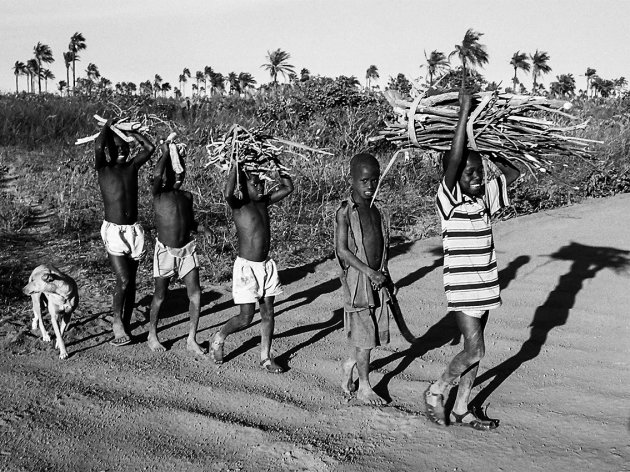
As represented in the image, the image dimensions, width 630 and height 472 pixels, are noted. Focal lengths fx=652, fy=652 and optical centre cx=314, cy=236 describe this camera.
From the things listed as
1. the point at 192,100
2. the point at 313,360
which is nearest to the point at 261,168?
the point at 313,360

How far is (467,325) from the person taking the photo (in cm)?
372

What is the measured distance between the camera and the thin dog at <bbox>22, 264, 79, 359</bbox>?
5.05 metres

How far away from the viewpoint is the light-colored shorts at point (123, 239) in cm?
537

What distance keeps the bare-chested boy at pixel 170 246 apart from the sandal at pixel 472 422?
7.06 ft

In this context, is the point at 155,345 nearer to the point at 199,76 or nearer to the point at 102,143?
the point at 102,143

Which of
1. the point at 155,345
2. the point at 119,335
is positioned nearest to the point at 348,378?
the point at 155,345

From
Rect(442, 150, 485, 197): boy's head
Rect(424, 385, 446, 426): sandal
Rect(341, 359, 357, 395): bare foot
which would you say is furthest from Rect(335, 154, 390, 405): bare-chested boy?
Rect(442, 150, 485, 197): boy's head

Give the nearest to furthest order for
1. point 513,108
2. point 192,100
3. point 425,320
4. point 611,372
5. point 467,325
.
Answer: point 513,108
point 467,325
point 611,372
point 425,320
point 192,100

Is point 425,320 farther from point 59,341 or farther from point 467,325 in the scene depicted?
point 59,341

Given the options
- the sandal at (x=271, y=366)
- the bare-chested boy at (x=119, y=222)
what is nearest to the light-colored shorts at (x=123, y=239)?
the bare-chested boy at (x=119, y=222)

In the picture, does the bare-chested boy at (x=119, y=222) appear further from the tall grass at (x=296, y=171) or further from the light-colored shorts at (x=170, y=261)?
the tall grass at (x=296, y=171)

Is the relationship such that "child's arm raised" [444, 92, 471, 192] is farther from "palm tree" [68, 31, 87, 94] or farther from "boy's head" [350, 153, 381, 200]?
"palm tree" [68, 31, 87, 94]

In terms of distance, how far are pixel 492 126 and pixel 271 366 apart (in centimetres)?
237

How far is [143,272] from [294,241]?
6.99 ft
